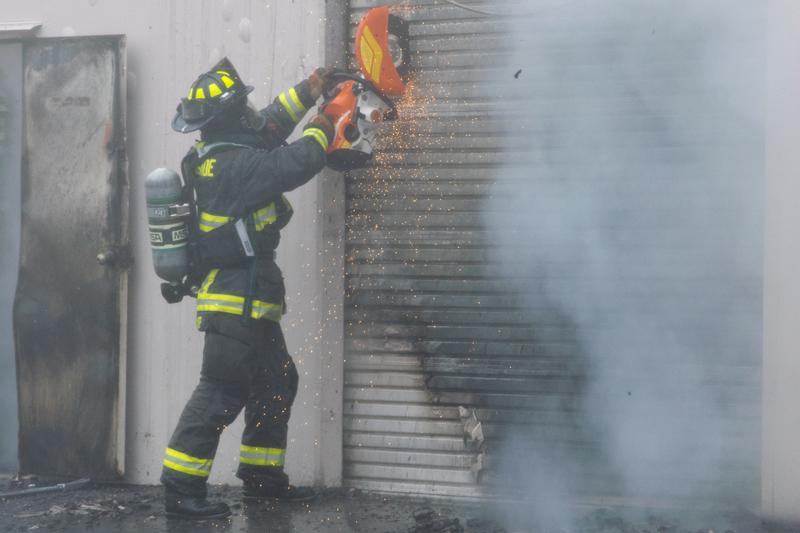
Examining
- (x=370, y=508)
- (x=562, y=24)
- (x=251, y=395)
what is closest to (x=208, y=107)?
(x=251, y=395)

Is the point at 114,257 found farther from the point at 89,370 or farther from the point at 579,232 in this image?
the point at 579,232

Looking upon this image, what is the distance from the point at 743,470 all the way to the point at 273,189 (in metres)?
2.79

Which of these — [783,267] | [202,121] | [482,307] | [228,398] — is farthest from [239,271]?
[783,267]

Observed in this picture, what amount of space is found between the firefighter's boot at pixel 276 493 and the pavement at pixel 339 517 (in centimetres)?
5

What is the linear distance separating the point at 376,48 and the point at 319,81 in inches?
14.4

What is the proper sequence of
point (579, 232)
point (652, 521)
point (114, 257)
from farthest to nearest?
point (114, 257) < point (579, 232) < point (652, 521)

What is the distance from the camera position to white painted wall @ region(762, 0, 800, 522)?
4.50 metres

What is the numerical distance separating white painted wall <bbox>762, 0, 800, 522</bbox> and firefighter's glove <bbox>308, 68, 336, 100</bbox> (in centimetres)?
222

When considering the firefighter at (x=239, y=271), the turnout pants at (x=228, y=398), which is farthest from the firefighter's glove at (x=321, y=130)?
the turnout pants at (x=228, y=398)

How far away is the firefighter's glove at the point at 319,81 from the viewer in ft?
16.4

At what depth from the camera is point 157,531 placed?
186 inches

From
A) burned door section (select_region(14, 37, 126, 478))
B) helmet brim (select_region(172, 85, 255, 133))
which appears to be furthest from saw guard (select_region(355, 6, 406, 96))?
burned door section (select_region(14, 37, 126, 478))

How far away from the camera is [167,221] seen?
15.8ft

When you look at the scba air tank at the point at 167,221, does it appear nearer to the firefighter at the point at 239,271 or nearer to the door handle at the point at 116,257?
the firefighter at the point at 239,271
